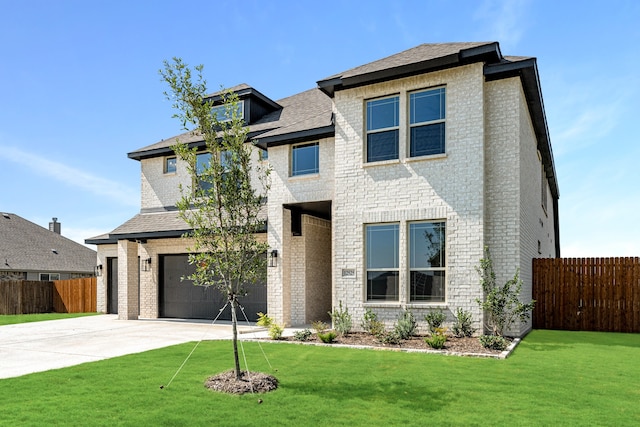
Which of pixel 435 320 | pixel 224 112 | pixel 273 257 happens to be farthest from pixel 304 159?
pixel 435 320

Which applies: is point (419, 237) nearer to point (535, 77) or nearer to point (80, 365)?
point (535, 77)

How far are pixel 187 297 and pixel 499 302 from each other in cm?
1163

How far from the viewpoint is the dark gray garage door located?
16.0m

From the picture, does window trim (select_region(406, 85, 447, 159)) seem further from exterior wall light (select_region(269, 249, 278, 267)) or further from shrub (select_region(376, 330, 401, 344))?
exterior wall light (select_region(269, 249, 278, 267))

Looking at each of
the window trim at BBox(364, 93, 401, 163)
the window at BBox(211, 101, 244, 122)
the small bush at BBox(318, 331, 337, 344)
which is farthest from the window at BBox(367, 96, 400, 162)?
the small bush at BBox(318, 331, 337, 344)

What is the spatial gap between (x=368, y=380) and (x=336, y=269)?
5.54 m

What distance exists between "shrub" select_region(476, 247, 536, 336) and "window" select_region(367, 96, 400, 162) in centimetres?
360

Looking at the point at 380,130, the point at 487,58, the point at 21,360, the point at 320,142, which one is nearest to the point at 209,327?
the point at 21,360

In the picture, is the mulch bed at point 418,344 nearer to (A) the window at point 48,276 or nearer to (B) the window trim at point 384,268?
(B) the window trim at point 384,268

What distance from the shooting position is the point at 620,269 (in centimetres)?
1245

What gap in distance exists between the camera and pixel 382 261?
11.8m

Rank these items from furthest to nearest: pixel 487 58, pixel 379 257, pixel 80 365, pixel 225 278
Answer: pixel 379 257
pixel 487 58
pixel 80 365
pixel 225 278

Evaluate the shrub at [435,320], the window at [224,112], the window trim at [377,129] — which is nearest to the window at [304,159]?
the window trim at [377,129]

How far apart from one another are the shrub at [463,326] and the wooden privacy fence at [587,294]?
11.9 feet
